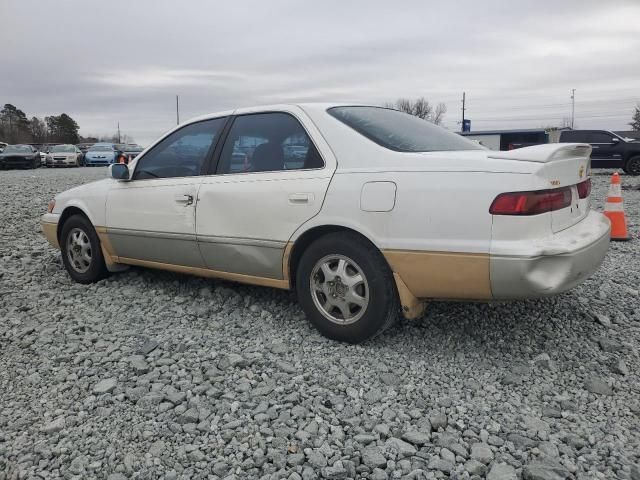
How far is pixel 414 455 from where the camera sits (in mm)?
2320

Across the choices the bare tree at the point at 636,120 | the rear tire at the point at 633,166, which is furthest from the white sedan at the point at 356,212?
the bare tree at the point at 636,120

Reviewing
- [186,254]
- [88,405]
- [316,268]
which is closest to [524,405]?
[316,268]

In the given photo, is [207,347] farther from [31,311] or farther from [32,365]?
[31,311]

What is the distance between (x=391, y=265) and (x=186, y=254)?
1732mm

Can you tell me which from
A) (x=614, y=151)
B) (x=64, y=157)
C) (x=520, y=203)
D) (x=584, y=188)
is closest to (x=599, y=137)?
(x=614, y=151)

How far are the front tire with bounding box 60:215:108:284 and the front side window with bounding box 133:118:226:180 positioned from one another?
769 millimetres

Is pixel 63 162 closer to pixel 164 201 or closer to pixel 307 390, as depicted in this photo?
pixel 164 201

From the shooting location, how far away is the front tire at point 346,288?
10.3 feet

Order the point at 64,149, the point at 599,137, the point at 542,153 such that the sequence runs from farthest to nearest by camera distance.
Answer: the point at 64,149, the point at 599,137, the point at 542,153

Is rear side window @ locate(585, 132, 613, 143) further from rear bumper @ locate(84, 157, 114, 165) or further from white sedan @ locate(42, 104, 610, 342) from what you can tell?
rear bumper @ locate(84, 157, 114, 165)

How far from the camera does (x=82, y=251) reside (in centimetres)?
491

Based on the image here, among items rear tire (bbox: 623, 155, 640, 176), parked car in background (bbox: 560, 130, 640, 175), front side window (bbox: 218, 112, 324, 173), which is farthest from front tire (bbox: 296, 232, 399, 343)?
rear tire (bbox: 623, 155, 640, 176)

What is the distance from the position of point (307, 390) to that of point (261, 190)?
1.37 metres

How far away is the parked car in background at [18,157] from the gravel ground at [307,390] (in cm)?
2554
